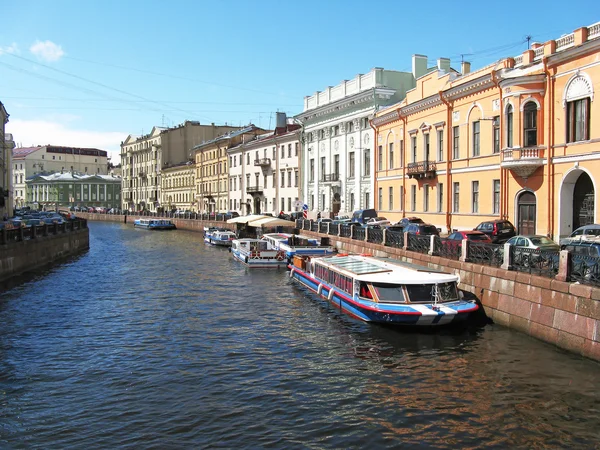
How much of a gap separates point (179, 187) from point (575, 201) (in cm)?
7653

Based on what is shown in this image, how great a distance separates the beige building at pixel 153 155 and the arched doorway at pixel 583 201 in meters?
73.7

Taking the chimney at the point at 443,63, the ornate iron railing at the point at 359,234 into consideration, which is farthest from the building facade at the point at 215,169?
the ornate iron railing at the point at 359,234

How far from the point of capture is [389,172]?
40.6 m

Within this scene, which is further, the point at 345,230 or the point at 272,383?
the point at 345,230

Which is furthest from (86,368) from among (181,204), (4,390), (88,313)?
(181,204)

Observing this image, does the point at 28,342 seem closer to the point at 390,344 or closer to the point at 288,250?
the point at 390,344

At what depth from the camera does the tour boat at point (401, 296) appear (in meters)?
15.5

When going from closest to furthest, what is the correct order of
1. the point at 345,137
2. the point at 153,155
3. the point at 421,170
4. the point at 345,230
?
the point at 345,230 → the point at 421,170 → the point at 345,137 → the point at 153,155

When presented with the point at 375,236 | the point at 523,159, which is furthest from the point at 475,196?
the point at 375,236

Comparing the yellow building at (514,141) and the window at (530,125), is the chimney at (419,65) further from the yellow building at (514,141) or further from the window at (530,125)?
the window at (530,125)

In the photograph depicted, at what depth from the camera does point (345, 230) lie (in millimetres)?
32531

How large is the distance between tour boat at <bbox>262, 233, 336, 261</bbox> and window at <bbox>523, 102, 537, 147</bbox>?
10.4 m

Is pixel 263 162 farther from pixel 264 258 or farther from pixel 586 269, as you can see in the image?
pixel 586 269

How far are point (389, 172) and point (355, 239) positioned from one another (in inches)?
456
